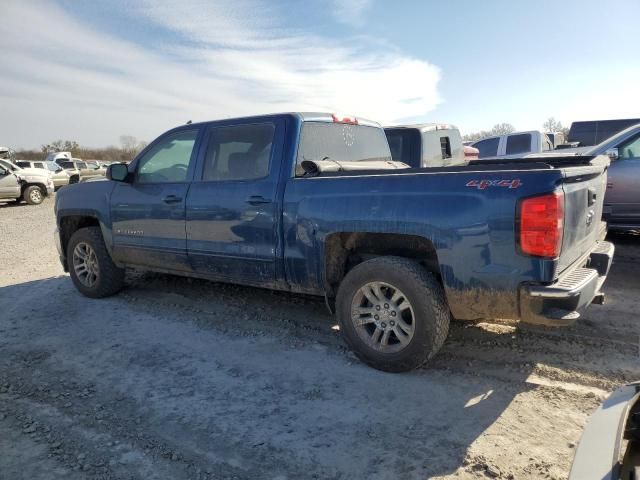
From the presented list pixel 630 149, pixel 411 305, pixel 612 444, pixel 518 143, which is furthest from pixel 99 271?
pixel 518 143

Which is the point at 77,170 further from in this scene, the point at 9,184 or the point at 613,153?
the point at 613,153

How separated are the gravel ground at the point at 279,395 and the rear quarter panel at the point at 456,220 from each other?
682mm

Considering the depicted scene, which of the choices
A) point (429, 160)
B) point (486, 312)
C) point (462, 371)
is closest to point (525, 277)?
point (486, 312)

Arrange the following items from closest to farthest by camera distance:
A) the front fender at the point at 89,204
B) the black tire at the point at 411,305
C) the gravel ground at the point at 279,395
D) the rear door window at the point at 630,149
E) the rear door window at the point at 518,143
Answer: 1. the gravel ground at the point at 279,395
2. the black tire at the point at 411,305
3. the front fender at the point at 89,204
4. the rear door window at the point at 630,149
5. the rear door window at the point at 518,143

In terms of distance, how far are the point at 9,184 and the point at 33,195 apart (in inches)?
41.7

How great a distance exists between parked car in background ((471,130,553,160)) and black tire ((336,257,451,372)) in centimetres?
996

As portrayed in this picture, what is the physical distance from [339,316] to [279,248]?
2.59 feet

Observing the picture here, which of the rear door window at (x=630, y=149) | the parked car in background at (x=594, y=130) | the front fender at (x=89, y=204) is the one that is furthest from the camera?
the parked car in background at (x=594, y=130)

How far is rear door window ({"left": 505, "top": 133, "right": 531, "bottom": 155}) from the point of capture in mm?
12844

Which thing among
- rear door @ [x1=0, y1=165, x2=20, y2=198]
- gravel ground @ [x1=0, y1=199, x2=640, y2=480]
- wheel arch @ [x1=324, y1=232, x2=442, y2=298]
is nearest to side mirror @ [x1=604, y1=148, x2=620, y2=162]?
gravel ground @ [x1=0, y1=199, x2=640, y2=480]

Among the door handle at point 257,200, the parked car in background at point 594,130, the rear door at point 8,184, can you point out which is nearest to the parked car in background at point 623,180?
the door handle at point 257,200

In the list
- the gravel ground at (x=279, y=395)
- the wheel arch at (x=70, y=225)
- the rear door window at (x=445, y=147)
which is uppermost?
the rear door window at (x=445, y=147)

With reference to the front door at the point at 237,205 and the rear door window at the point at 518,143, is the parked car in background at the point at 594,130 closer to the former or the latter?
the rear door window at the point at 518,143

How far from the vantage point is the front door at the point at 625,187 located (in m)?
6.68
